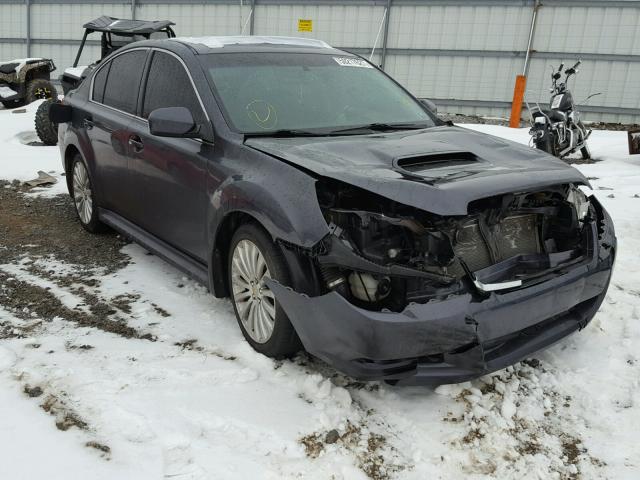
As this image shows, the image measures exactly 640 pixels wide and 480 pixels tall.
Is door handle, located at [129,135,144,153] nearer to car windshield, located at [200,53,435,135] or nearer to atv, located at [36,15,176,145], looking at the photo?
car windshield, located at [200,53,435,135]

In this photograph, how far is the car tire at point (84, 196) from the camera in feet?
16.0

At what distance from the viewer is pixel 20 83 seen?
486 inches

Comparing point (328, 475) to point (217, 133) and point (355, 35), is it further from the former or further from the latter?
point (355, 35)

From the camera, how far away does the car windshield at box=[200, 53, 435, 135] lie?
11.0ft

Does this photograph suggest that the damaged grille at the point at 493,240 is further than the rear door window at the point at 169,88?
No

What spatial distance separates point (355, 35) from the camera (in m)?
16.3

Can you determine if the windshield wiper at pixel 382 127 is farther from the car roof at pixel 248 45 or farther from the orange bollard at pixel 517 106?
the orange bollard at pixel 517 106

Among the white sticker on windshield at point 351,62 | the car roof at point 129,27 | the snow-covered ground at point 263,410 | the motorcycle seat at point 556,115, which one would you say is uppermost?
the car roof at point 129,27

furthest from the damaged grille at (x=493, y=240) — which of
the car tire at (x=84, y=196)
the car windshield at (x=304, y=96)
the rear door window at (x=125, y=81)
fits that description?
the car tire at (x=84, y=196)

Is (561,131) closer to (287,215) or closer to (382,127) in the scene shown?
(382,127)

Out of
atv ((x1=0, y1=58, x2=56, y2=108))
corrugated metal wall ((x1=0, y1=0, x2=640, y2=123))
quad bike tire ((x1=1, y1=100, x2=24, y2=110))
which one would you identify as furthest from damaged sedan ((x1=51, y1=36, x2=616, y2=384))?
corrugated metal wall ((x1=0, y1=0, x2=640, y2=123))

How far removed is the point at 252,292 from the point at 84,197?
2694 millimetres

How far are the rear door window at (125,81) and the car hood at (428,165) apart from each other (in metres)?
1.51

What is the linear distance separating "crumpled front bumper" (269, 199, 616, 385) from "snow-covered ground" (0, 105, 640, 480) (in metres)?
0.29
